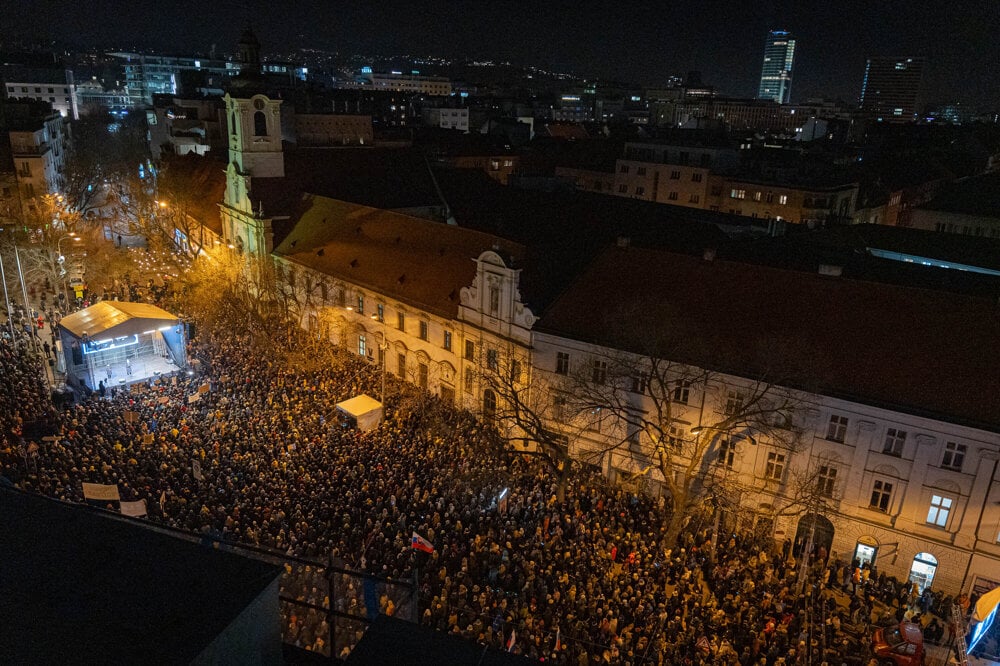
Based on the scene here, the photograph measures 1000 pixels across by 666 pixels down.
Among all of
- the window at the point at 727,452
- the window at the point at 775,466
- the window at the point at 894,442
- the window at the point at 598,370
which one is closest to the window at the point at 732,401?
the window at the point at 727,452

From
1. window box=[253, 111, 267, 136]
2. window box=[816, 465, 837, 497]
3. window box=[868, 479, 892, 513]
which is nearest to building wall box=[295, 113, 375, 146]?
window box=[253, 111, 267, 136]

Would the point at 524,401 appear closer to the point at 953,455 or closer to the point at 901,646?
the point at 953,455

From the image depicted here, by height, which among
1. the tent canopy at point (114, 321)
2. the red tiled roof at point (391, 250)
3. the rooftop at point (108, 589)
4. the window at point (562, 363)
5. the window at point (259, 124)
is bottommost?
the tent canopy at point (114, 321)

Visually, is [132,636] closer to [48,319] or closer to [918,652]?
[918,652]

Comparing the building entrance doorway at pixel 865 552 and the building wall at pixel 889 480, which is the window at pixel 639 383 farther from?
the building entrance doorway at pixel 865 552

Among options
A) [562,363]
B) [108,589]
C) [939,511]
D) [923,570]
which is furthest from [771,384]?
[108,589]

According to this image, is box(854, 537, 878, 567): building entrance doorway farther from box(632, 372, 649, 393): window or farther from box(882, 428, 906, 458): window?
box(632, 372, 649, 393): window

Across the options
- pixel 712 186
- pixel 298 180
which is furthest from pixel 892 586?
pixel 712 186
